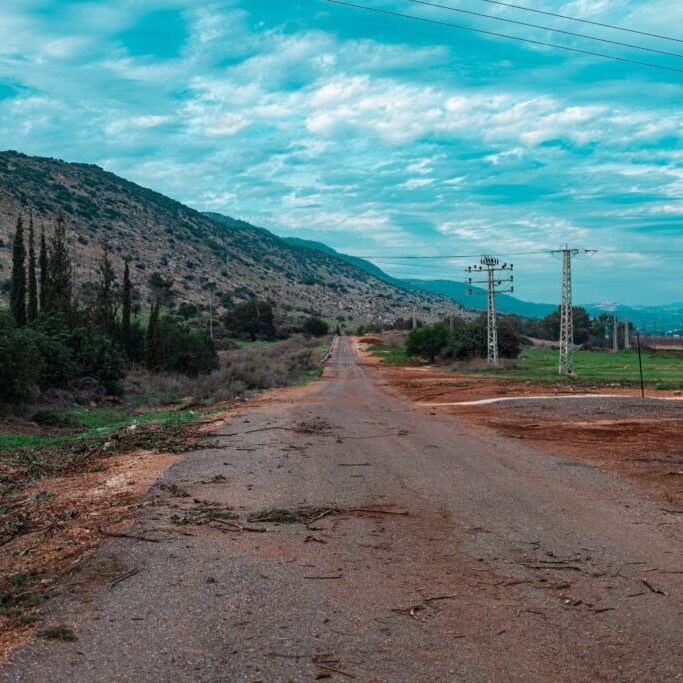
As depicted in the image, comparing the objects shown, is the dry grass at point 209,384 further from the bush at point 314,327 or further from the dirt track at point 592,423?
the bush at point 314,327

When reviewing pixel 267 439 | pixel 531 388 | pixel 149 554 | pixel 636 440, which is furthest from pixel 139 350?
pixel 149 554

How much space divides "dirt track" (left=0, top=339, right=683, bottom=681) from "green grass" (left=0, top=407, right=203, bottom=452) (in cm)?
771

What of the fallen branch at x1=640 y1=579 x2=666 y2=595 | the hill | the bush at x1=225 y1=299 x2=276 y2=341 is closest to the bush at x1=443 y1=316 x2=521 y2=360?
the bush at x1=225 y1=299 x2=276 y2=341

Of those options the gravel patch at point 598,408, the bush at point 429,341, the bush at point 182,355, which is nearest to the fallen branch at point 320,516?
the gravel patch at point 598,408

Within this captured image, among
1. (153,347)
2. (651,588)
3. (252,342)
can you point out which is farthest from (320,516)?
(252,342)

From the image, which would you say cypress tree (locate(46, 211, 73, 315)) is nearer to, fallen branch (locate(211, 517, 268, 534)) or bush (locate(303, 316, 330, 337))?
fallen branch (locate(211, 517, 268, 534))

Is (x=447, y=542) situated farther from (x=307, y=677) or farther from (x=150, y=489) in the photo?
(x=150, y=489)

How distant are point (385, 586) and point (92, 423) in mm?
19532

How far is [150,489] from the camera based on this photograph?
10492mm

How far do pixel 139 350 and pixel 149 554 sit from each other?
39188 mm

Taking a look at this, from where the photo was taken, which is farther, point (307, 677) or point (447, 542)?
point (447, 542)

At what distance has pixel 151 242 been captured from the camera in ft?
388

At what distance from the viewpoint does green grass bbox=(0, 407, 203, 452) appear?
702 inches

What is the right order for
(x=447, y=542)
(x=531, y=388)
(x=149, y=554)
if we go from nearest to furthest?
(x=149, y=554) → (x=447, y=542) → (x=531, y=388)
